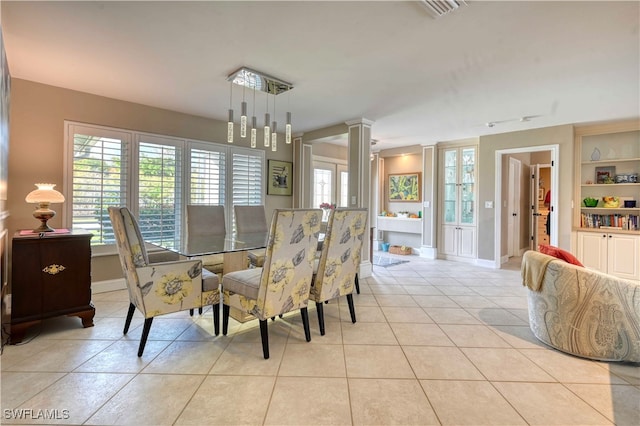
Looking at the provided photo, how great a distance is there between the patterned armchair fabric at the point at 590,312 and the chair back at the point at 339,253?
147 centimetres

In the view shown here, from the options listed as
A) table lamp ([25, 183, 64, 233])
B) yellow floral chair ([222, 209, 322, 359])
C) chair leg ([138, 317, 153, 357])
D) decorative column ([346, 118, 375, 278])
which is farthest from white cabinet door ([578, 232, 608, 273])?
table lamp ([25, 183, 64, 233])

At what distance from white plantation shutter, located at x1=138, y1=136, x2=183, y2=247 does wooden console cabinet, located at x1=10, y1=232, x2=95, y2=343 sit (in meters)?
1.17

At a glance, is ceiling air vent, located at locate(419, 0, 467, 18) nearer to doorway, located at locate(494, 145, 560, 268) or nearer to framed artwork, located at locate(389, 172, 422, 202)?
doorway, located at locate(494, 145, 560, 268)

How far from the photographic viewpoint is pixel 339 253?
8.27 ft

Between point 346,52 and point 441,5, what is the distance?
81 centimetres

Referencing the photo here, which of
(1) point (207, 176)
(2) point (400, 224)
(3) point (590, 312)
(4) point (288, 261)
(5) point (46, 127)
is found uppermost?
(5) point (46, 127)

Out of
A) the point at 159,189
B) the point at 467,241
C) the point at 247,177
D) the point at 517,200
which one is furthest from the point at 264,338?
the point at 517,200

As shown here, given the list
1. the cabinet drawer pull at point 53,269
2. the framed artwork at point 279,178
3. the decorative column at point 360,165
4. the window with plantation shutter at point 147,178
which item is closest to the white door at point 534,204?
the decorative column at point 360,165

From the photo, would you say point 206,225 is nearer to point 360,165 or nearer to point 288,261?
point 288,261

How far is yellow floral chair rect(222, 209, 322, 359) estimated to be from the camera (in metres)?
2.01

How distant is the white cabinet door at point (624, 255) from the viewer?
4.08 metres

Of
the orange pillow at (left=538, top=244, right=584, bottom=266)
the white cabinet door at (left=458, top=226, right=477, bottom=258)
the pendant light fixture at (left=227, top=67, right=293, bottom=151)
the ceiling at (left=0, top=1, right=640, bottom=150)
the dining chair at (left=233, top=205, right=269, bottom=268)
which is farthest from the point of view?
the white cabinet door at (left=458, top=226, right=477, bottom=258)

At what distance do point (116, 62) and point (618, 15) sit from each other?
3891mm

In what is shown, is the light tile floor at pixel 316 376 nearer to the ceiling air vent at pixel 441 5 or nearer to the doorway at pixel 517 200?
the ceiling air vent at pixel 441 5
